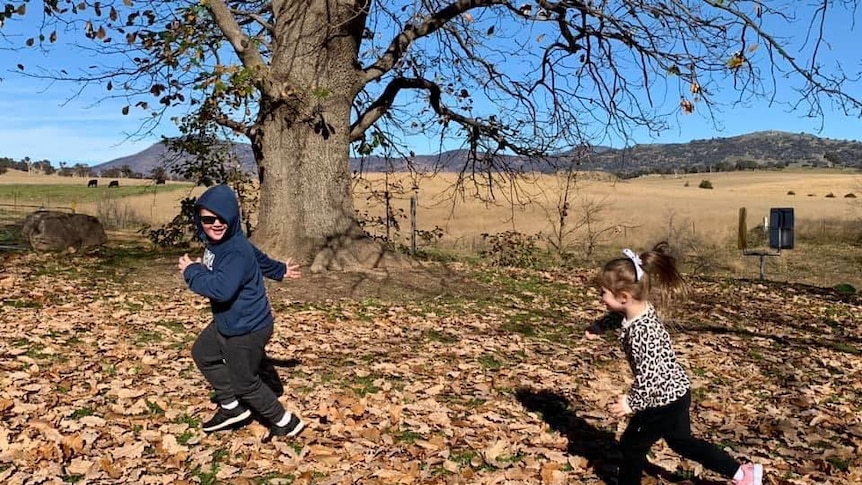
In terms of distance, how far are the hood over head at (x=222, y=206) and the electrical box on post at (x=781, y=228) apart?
51.8ft

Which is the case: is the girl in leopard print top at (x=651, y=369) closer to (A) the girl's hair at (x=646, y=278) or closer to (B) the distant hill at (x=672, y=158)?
(A) the girl's hair at (x=646, y=278)

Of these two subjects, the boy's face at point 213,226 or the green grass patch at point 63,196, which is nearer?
the boy's face at point 213,226

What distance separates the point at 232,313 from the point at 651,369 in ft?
8.08

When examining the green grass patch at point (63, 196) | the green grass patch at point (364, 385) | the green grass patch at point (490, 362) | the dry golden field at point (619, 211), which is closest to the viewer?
the green grass patch at point (364, 385)

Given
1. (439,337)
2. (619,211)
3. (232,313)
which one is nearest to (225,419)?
(232,313)

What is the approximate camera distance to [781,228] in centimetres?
1728

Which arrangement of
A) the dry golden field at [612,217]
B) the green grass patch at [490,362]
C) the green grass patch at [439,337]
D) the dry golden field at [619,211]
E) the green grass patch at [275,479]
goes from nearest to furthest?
the green grass patch at [275,479] < the green grass patch at [490,362] < the green grass patch at [439,337] < the dry golden field at [612,217] < the dry golden field at [619,211]

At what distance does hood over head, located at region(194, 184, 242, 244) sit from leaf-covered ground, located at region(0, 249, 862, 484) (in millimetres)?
1407

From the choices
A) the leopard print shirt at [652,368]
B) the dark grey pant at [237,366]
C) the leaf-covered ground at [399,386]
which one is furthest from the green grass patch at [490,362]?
the leopard print shirt at [652,368]

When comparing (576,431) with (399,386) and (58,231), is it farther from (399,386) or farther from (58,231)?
(58,231)

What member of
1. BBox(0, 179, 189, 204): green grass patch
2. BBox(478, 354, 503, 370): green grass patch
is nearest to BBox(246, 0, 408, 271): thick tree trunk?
BBox(478, 354, 503, 370): green grass patch

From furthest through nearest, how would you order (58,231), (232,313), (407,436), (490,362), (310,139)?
(58,231), (310,139), (490,362), (407,436), (232,313)

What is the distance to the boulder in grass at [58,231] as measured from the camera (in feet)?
43.2

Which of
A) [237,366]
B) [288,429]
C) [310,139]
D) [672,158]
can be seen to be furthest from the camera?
[672,158]
